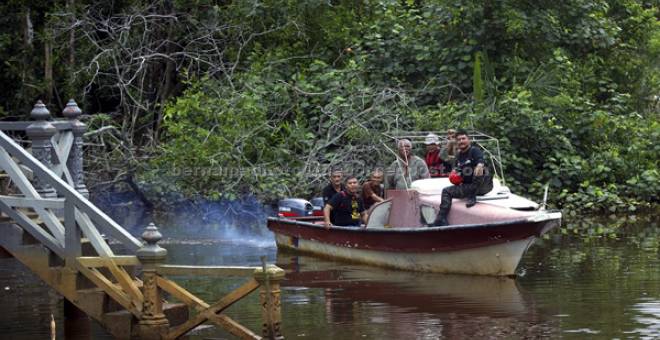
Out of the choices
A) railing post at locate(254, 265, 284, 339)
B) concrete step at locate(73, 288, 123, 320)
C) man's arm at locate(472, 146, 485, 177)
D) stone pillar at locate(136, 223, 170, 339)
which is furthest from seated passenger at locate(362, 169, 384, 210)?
railing post at locate(254, 265, 284, 339)

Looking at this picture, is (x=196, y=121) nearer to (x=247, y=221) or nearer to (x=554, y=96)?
(x=247, y=221)

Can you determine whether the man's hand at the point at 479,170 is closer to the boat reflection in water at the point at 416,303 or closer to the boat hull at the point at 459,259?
the boat hull at the point at 459,259

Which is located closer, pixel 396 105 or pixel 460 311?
pixel 460 311

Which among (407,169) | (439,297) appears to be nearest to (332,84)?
(407,169)

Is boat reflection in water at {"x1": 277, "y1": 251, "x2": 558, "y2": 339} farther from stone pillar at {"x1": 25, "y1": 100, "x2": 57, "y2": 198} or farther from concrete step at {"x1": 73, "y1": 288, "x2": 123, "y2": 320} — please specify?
stone pillar at {"x1": 25, "y1": 100, "x2": 57, "y2": 198}

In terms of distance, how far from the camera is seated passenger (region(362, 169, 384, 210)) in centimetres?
1880

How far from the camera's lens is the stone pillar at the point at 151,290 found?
1127 cm

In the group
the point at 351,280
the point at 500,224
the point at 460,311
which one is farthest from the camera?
the point at 351,280

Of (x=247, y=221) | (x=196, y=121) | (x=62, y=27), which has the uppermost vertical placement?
(x=62, y=27)

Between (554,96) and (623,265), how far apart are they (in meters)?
9.05

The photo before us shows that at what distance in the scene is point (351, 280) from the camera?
1677cm

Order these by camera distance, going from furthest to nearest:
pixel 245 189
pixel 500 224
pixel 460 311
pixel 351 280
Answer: pixel 245 189 < pixel 351 280 < pixel 500 224 < pixel 460 311

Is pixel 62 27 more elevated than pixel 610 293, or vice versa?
pixel 62 27

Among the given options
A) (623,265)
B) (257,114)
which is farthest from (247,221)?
(623,265)
